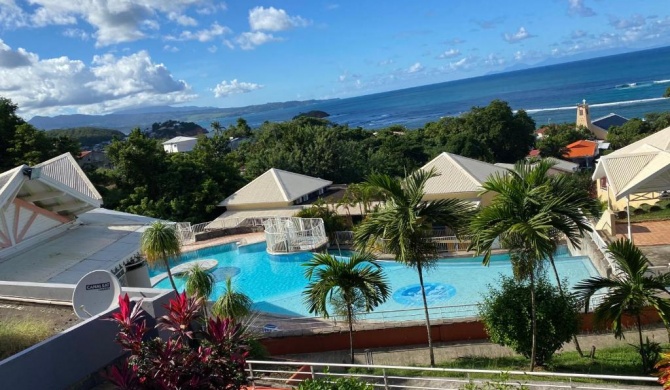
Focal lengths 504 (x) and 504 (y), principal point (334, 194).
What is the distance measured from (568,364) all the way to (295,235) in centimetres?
1420

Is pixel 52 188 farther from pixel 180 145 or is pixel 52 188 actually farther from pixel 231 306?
pixel 180 145

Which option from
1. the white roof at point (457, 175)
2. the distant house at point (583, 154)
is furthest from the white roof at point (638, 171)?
the distant house at point (583, 154)

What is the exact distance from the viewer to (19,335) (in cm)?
648

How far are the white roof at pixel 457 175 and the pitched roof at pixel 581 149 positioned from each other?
23765mm

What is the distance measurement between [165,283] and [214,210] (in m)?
9.49

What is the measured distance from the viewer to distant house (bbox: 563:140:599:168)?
46344mm

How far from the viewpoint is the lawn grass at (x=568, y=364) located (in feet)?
31.4

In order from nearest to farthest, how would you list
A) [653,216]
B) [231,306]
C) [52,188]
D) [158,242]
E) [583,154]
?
[231,306] < [158,242] < [52,188] < [653,216] < [583,154]

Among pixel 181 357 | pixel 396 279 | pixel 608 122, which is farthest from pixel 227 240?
pixel 608 122

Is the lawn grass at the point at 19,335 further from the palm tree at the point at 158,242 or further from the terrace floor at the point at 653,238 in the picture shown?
the terrace floor at the point at 653,238

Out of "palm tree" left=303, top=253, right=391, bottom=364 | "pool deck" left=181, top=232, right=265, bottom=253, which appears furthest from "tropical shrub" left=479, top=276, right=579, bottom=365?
"pool deck" left=181, top=232, right=265, bottom=253

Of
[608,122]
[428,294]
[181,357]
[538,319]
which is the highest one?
[181,357]

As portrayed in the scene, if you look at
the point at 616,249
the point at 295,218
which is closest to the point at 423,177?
the point at 616,249

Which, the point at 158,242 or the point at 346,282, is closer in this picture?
the point at 346,282
